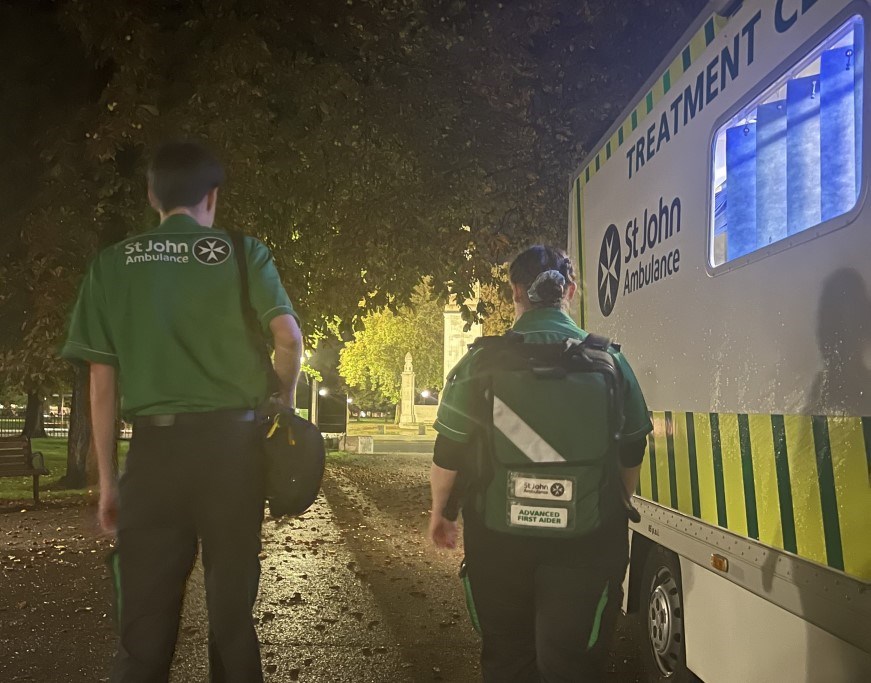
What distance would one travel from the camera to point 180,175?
9.07ft

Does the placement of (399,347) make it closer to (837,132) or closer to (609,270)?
(609,270)

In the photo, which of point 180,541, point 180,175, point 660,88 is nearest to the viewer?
point 180,541

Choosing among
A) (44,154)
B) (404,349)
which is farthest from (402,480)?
(404,349)

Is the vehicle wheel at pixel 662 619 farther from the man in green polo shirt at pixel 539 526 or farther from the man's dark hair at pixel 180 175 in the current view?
the man's dark hair at pixel 180 175

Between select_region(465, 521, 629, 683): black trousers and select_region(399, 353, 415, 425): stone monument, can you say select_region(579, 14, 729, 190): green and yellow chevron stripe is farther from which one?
select_region(399, 353, 415, 425): stone monument

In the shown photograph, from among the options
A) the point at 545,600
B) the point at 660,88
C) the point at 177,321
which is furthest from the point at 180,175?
the point at 660,88

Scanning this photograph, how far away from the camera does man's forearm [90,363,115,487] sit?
8.75ft

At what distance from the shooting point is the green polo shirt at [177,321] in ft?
8.56

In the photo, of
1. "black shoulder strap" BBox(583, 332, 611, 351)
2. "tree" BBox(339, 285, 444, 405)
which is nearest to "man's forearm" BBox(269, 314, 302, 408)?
"black shoulder strap" BBox(583, 332, 611, 351)

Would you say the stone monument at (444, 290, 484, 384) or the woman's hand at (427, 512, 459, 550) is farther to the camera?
the stone monument at (444, 290, 484, 384)

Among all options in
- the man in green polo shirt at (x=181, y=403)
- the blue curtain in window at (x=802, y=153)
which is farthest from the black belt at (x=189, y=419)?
the blue curtain in window at (x=802, y=153)

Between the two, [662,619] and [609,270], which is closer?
[662,619]

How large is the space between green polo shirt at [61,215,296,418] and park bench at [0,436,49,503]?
10586mm

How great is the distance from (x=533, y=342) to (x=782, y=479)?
0.89 m
